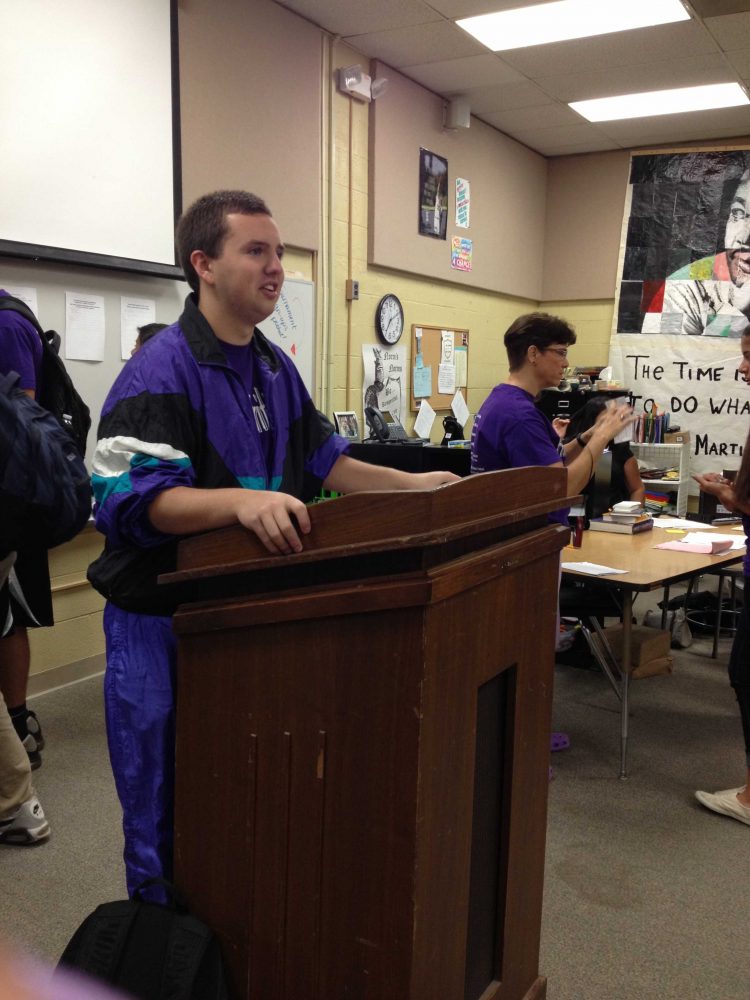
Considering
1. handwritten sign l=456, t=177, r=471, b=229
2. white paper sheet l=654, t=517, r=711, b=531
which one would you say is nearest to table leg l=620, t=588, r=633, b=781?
white paper sheet l=654, t=517, r=711, b=531

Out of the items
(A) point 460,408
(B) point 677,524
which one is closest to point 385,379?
(A) point 460,408

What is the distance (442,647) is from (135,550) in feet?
1.85

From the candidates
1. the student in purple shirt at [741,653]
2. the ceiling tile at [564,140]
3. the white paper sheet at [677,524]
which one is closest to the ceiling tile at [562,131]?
the ceiling tile at [564,140]

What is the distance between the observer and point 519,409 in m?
2.74

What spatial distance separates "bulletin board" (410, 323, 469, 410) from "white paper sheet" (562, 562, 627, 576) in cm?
271

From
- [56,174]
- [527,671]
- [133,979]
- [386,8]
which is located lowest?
[133,979]

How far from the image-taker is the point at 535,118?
6238mm

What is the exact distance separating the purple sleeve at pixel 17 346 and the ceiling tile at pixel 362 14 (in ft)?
8.34

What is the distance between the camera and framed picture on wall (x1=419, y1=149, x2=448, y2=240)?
18.4 ft

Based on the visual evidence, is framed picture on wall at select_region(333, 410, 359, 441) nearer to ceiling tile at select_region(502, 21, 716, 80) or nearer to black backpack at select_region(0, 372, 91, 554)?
ceiling tile at select_region(502, 21, 716, 80)

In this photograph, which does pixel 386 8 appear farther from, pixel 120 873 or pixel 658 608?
pixel 120 873

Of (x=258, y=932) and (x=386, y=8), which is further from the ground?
(x=386, y=8)

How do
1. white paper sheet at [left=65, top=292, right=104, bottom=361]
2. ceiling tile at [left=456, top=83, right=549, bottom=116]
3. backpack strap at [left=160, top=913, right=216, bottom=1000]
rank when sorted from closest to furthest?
backpack strap at [left=160, top=913, right=216, bottom=1000]
white paper sheet at [left=65, top=292, right=104, bottom=361]
ceiling tile at [left=456, top=83, right=549, bottom=116]

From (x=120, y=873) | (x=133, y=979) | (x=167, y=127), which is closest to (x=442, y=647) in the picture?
(x=133, y=979)
